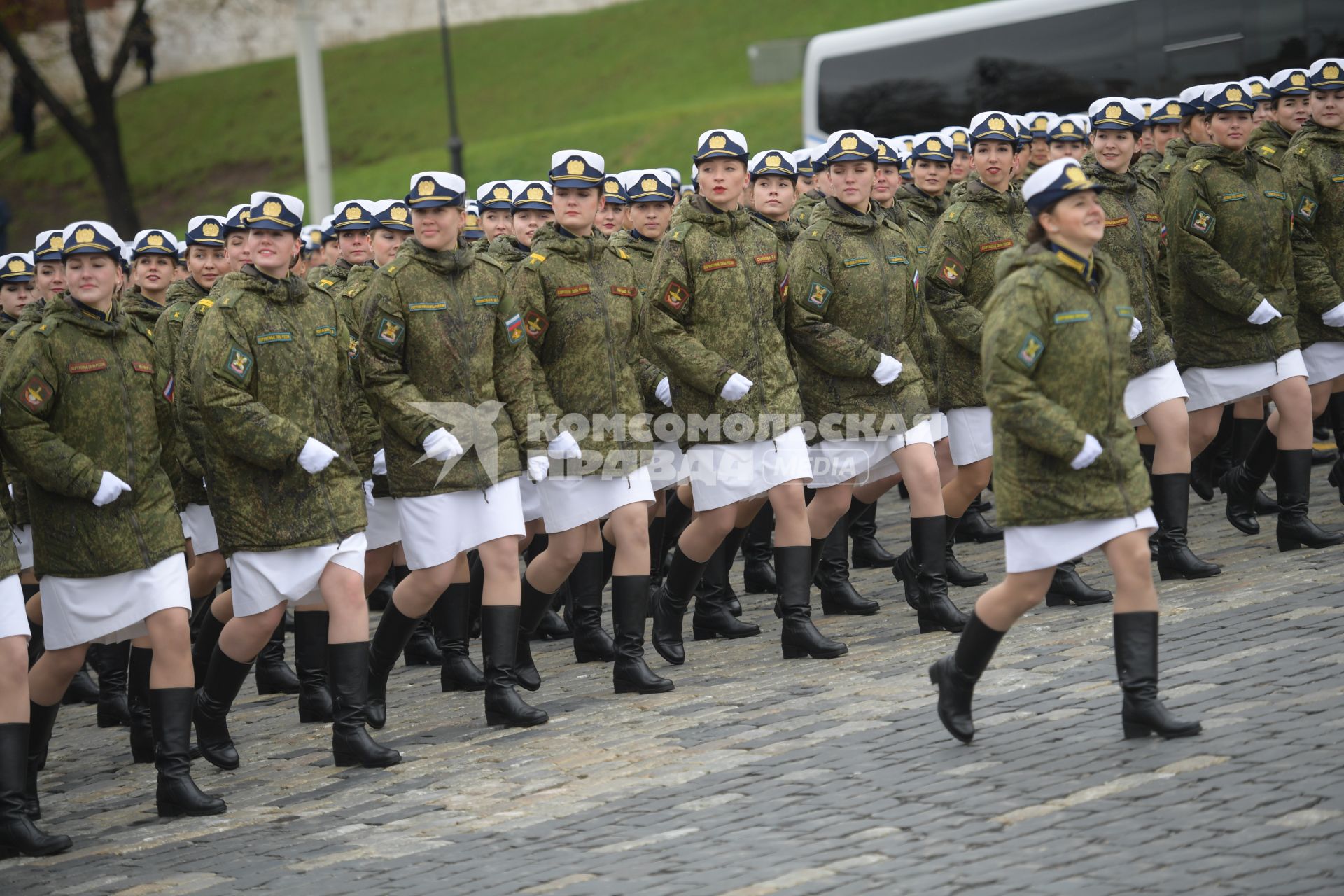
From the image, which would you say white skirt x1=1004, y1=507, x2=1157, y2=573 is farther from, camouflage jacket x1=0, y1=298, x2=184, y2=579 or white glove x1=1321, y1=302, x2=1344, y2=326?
white glove x1=1321, y1=302, x2=1344, y2=326

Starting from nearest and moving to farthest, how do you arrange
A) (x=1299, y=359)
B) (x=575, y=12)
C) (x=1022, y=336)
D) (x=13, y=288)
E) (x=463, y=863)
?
(x=463, y=863) → (x=1022, y=336) → (x=1299, y=359) → (x=13, y=288) → (x=575, y=12)

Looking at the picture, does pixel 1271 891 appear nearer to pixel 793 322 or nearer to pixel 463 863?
pixel 463 863

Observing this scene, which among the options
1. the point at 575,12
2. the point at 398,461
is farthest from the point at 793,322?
the point at 575,12

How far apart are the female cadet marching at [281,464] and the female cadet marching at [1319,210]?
5.73 meters

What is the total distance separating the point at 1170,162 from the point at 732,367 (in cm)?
416

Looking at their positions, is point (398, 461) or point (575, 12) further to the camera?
point (575, 12)

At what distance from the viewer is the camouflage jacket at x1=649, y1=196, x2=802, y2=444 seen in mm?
8445

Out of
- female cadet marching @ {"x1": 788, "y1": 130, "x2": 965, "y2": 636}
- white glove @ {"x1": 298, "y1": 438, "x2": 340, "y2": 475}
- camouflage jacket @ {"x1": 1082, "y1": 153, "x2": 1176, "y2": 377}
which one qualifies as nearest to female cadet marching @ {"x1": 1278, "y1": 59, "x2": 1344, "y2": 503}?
camouflage jacket @ {"x1": 1082, "y1": 153, "x2": 1176, "y2": 377}

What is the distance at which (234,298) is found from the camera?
7289 mm

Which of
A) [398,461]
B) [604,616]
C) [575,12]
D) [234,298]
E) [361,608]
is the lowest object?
[604,616]

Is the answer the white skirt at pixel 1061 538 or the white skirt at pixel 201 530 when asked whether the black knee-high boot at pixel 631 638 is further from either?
the white skirt at pixel 201 530

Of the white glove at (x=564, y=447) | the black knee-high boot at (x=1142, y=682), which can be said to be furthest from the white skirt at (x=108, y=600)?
the black knee-high boot at (x=1142, y=682)

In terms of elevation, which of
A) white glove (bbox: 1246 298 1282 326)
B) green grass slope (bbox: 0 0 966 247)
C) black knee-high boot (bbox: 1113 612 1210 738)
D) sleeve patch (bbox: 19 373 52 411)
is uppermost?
green grass slope (bbox: 0 0 966 247)

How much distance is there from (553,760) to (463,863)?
1.28m
